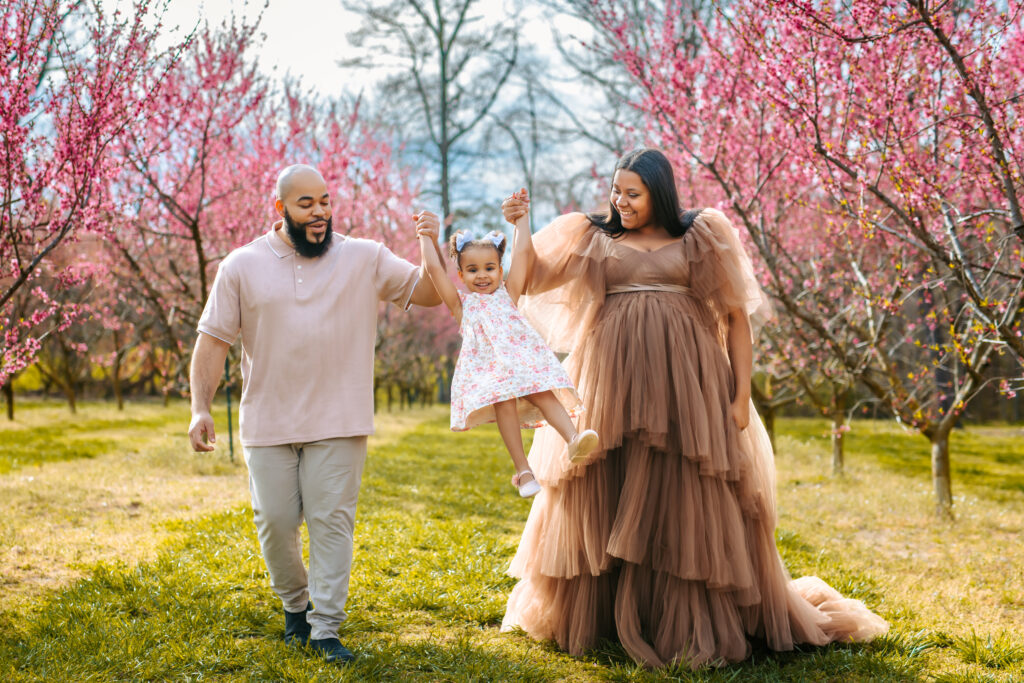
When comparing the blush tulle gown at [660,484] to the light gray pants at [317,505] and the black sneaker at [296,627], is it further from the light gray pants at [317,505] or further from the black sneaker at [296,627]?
the black sneaker at [296,627]

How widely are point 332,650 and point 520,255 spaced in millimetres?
1719

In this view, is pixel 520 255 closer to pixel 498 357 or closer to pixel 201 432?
pixel 498 357

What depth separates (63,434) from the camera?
40.9 ft

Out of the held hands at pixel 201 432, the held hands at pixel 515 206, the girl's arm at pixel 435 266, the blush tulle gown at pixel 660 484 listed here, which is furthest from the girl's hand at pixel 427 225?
the held hands at pixel 201 432

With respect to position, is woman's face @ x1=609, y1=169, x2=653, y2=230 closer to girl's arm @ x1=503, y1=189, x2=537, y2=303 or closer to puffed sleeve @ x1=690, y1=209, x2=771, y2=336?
puffed sleeve @ x1=690, y1=209, x2=771, y2=336

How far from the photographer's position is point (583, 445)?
9.25ft

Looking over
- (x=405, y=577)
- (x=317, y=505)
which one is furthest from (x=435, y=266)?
(x=405, y=577)

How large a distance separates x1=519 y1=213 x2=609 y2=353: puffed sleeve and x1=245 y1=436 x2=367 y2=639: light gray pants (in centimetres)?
102

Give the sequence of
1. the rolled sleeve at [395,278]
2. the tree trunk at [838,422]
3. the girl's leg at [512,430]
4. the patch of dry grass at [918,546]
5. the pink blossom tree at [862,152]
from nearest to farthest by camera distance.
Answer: the girl's leg at [512,430], the rolled sleeve at [395,278], the patch of dry grass at [918,546], the pink blossom tree at [862,152], the tree trunk at [838,422]

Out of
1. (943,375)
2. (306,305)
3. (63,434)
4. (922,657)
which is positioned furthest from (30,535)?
(943,375)

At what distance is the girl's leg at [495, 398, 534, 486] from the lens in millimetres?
2949

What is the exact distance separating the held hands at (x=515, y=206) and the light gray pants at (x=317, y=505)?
108 centimetres

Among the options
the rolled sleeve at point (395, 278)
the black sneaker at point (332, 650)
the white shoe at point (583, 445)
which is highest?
the rolled sleeve at point (395, 278)

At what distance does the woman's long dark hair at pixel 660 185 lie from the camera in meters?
3.18
